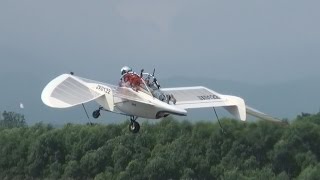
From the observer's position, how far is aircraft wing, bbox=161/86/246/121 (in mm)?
60019

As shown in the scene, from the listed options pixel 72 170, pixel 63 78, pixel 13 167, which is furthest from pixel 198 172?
pixel 63 78

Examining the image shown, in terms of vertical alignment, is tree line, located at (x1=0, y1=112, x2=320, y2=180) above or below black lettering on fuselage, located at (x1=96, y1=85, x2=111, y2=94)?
below

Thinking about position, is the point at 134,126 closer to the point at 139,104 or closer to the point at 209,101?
the point at 139,104

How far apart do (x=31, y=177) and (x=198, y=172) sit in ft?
64.5

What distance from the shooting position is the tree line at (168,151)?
96062 mm

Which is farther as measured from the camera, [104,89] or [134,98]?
[104,89]

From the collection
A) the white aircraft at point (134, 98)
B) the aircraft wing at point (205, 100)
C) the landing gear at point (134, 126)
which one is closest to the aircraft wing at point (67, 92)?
the white aircraft at point (134, 98)

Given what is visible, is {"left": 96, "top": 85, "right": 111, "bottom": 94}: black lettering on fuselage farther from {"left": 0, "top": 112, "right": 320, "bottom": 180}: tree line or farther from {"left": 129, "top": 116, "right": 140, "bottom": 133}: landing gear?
{"left": 0, "top": 112, "right": 320, "bottom": 180}: tree line

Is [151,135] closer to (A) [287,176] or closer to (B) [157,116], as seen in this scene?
(A) [287,176]

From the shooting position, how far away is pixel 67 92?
60000 mm

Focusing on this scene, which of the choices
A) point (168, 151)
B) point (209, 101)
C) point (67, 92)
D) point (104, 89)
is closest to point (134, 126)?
point (104, 89)

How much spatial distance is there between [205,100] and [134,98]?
16.4 ft

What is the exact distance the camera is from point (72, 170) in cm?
11106

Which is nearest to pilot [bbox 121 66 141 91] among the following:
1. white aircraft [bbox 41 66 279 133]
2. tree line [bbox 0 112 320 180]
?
white aircraft [bbox 41 66 279 133]
